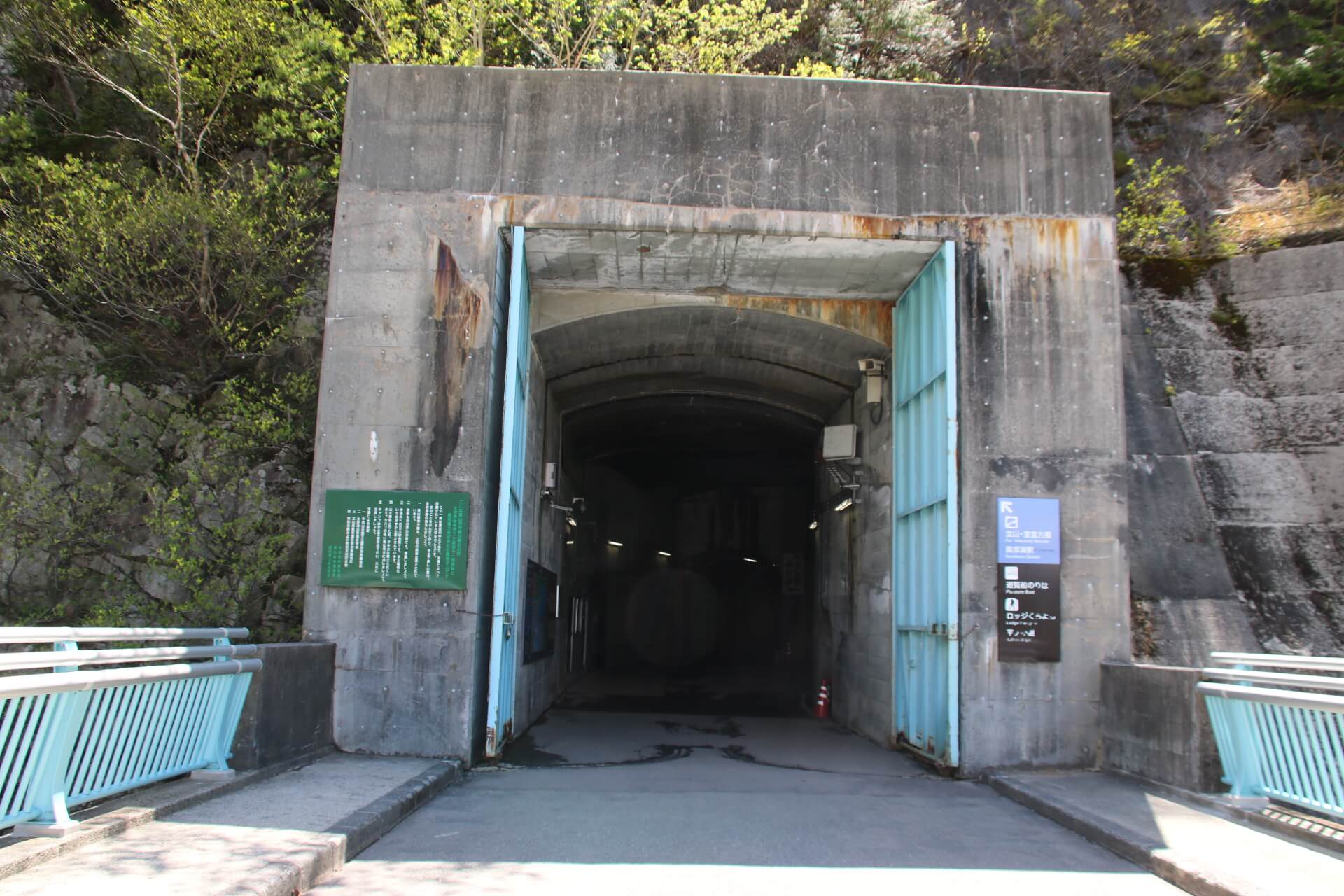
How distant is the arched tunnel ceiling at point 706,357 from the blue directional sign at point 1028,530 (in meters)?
2.89

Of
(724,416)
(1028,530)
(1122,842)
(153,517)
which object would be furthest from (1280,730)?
(724,416)

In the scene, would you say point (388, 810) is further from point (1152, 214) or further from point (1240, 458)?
point (1152, 214)

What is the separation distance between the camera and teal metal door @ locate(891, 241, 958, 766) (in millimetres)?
8703

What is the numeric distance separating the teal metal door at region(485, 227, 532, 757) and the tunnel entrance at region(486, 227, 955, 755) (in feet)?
0.09

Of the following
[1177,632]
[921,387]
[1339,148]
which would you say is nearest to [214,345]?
[921,387]

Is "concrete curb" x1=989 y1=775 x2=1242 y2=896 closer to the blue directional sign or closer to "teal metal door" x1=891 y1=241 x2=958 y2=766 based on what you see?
"teal metal door" x1=891 y1=241 x2=958 y2=766

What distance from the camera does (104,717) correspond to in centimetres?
482

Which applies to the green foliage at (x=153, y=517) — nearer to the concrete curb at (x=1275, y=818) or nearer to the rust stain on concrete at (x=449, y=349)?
the rust stain on concrete at (x=449, y=349)

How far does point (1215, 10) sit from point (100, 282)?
18.7 metres

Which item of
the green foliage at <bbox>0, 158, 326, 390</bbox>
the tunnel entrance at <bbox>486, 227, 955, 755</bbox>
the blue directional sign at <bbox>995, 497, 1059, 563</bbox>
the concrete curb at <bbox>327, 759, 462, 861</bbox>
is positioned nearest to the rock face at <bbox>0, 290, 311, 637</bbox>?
the green foliage at <bbox>0, 158, 326, 390</bbox>

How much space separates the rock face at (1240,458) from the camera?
30.9 feet

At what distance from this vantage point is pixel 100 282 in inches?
442

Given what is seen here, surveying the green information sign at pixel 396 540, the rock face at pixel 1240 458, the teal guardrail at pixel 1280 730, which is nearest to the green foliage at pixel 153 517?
the green information sign at pixel 396 540

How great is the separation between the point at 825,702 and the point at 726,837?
887 centimetres
